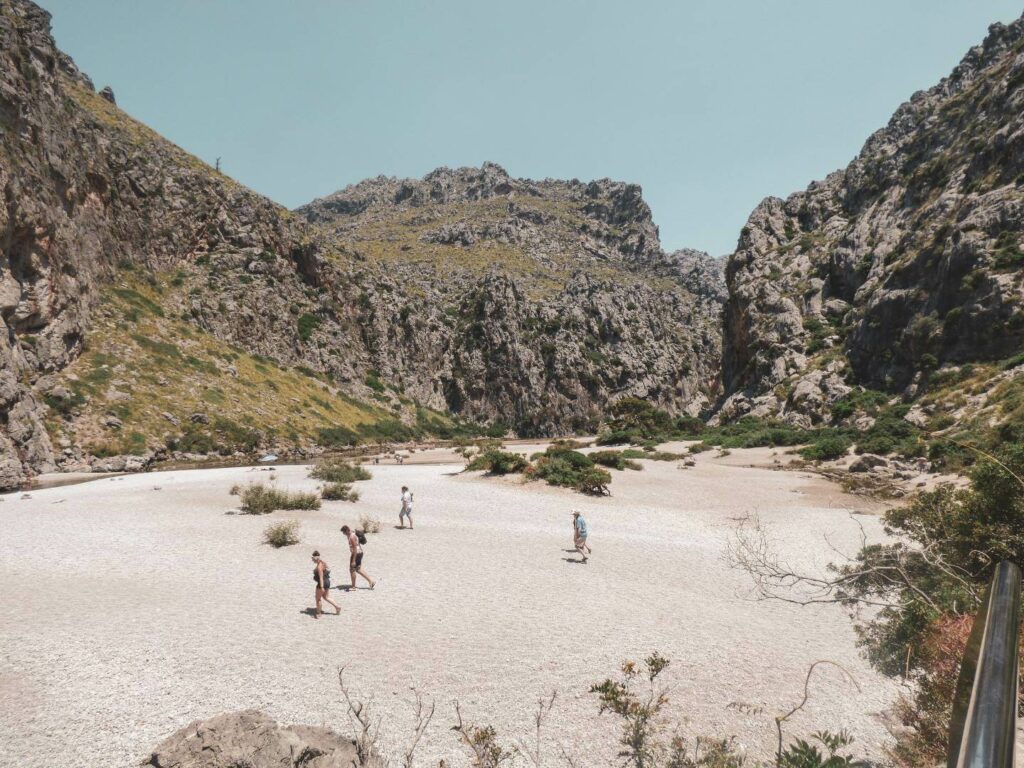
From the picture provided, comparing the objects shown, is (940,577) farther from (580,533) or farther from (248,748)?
(248,748)

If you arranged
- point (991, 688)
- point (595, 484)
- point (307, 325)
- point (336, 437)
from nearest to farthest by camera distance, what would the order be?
point (991, 688)
point (595, 484)
point (336, 437)
point (307, 325)

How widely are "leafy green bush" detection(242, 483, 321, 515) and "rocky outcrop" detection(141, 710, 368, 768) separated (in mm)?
15820

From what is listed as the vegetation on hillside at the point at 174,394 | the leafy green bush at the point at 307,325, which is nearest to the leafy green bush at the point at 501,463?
the vegetation on hillside at the point at 174,394

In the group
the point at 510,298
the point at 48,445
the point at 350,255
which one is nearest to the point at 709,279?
the point at 510,298

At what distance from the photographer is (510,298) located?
113438 millimetres

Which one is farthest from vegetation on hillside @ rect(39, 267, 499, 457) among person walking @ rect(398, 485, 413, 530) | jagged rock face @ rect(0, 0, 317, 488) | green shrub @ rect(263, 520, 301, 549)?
person walking @ rect(398, 485, 413, 530)

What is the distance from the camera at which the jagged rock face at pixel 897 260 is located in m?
45.2

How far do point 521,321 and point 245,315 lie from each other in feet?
196

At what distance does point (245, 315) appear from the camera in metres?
70.2

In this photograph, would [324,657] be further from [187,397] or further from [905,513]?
[187,397]

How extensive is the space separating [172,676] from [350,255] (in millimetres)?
103317

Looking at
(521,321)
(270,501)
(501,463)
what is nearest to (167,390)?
(270,501)

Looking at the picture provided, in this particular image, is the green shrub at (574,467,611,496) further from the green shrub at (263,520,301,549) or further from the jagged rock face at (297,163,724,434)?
the jagged rock face at (297,163,724,434)

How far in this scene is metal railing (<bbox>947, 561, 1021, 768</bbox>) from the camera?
3.65 feet
